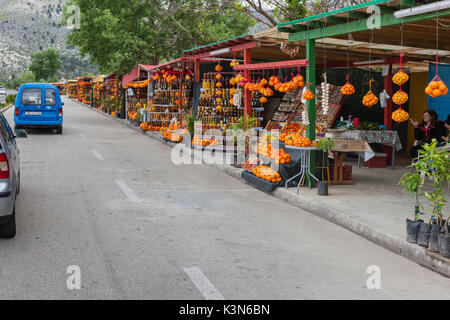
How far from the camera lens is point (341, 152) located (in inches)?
458

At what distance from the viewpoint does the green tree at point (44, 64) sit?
128625 millimetres

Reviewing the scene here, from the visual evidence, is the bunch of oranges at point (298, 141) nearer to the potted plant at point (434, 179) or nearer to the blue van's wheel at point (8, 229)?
the potted plant at point (434, 179)

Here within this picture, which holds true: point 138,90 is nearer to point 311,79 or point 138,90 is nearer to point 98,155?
point 98,155

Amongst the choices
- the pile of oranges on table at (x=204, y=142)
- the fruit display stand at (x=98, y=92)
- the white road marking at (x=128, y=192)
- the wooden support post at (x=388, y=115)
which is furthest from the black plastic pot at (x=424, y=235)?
the fruit display stand at (x=98, y=92)

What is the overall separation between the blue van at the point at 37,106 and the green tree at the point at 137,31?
7.53 m

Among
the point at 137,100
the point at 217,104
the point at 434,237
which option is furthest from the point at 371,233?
the point at 137,100

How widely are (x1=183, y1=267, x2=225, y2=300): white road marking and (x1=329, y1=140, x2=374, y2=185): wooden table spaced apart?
629 cm

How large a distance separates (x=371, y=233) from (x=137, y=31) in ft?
84.8

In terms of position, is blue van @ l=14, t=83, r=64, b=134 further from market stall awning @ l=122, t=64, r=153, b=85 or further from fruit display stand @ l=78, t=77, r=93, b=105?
fruit display stand @ l=78, t=77, r=93, b=105

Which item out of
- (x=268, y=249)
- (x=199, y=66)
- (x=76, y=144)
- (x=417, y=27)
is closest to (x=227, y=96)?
(x=199, y=66)

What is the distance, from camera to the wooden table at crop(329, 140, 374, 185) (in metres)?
11.2
